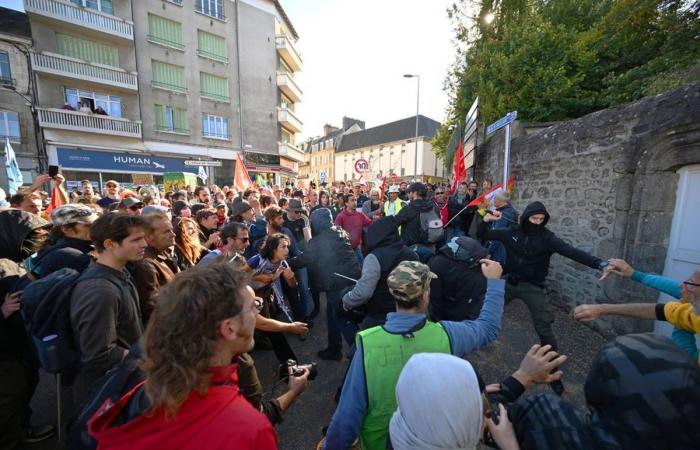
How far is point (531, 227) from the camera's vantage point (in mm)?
3797

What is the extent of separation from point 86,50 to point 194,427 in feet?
80.4

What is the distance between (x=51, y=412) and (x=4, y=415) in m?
1.00

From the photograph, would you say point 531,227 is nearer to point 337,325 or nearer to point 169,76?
point 337,325

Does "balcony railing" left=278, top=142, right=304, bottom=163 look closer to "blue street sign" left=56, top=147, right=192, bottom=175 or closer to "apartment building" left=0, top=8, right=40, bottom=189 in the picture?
"blue street sign" left=56, top=147, right=192, bottom=175

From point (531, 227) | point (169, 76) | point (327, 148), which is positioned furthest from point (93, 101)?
point (327, 148)

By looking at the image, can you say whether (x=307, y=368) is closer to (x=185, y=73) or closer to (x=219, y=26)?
(x=185, y=73)

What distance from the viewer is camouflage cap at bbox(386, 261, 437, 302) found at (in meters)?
1.81

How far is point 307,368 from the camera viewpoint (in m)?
1.87

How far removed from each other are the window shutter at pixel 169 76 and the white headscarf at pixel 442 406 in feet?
80.1

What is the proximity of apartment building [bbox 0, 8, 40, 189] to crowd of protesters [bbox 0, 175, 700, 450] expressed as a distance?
17635 mm

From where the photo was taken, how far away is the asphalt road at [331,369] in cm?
295

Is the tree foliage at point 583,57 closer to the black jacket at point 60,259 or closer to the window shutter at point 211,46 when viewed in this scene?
the black jacket at point 60,259

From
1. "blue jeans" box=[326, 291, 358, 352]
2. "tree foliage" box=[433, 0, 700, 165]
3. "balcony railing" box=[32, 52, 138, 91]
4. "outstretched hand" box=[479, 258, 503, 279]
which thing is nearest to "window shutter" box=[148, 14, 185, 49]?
"balcony railing" box=[32, 52, 138, 91]

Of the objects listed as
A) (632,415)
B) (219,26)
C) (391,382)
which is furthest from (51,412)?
(219,26)
